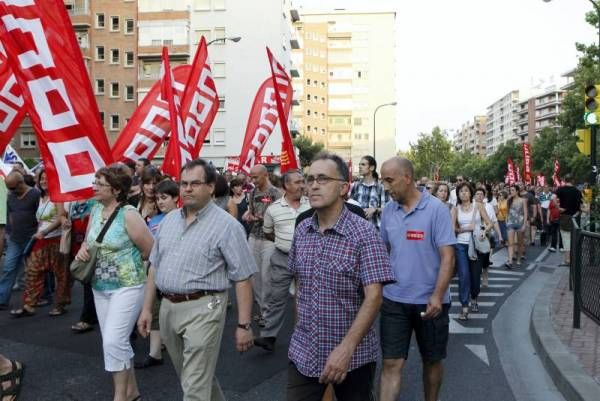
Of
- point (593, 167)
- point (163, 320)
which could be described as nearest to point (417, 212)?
point (163, 320)

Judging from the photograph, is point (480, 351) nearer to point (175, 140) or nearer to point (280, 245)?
point (280, 245)

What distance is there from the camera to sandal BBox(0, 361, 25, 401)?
4.90 m

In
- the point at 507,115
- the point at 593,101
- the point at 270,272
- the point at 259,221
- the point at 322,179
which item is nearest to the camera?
the point at 322,179

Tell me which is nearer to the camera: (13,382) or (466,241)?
(13,382)

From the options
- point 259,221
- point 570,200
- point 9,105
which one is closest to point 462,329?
point 259,221

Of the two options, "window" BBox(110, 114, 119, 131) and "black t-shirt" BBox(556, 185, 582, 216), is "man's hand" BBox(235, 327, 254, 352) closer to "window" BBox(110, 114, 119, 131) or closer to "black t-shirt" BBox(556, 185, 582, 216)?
"black t-shirt" BBox(556, 185, 582, 216)

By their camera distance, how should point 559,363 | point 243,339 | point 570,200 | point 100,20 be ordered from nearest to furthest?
point 243,339 < point 559,363 < point 570,200 < point 100,20

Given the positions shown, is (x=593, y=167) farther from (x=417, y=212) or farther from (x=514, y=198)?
(x=417, y=212)

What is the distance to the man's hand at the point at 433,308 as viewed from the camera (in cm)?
439

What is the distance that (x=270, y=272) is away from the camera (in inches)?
278

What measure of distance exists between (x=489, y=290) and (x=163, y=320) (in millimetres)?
8209

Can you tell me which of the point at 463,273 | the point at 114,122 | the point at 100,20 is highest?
the point at 100,20

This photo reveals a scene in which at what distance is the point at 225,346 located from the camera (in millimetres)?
6828

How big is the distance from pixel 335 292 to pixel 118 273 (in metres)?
2.16
